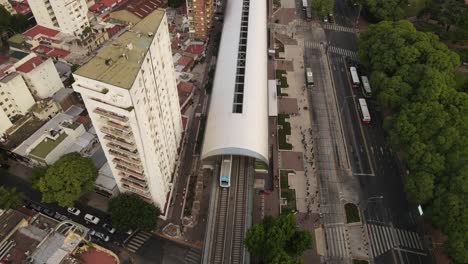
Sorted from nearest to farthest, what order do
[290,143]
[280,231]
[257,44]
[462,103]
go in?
[280,231] → [462,103] → [290,143] → [257,44]

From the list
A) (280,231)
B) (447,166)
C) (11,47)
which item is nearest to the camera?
(280,231)

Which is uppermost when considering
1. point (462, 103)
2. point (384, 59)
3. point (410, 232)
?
point (384, 59)

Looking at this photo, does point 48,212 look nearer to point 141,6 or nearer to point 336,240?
point 336,240

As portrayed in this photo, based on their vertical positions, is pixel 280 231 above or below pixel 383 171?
above

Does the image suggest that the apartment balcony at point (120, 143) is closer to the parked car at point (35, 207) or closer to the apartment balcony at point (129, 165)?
the apartment balcony at point (129, 165)

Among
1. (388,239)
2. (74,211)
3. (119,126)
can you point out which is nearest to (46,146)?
(74,211)

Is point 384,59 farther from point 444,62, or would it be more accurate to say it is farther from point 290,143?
point 290,143

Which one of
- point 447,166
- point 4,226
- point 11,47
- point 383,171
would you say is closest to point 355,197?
point 383,171

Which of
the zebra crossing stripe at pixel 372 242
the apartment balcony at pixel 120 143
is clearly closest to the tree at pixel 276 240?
the zebra crossing stripe at pixel 372 242
